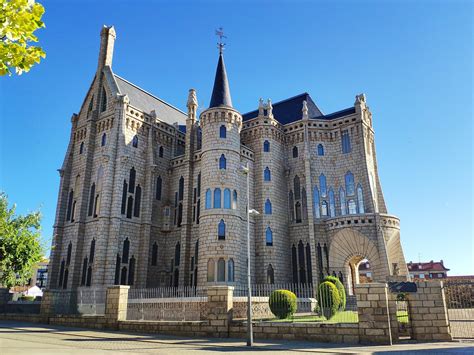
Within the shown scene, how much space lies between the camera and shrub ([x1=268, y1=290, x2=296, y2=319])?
17.6 metres

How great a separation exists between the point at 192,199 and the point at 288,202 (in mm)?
8754

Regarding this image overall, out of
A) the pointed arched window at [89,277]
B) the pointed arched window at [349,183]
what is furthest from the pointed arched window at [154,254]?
the pointed arched window at [349,183]

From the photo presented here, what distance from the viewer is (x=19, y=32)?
6.02 metres

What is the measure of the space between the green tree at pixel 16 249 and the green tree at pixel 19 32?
20.6 meters

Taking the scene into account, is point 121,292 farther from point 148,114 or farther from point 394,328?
point 148,114

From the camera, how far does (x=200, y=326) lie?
1614 cm

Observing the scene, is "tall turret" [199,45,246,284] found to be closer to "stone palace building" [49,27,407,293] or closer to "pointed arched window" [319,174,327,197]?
"stone palace building" [49,27,407,293]

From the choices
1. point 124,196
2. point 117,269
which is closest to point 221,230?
point 117,269

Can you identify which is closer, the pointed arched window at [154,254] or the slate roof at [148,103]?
the pointed arched window at [154,254]

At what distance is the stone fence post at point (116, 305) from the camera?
1861cm

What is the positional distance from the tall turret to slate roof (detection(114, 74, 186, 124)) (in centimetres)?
918

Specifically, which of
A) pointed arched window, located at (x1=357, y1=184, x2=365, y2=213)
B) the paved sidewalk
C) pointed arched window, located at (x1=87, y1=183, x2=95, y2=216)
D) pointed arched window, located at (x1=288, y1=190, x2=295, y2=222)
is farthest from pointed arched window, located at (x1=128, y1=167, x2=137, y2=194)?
pointed arched window, located at (x1=357, y1=184, x2=365, y2=213)

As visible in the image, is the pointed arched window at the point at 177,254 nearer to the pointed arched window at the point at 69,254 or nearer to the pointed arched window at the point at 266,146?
the pointed arched window at the point at 69,254

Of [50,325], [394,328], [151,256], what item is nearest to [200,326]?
[394,328]
